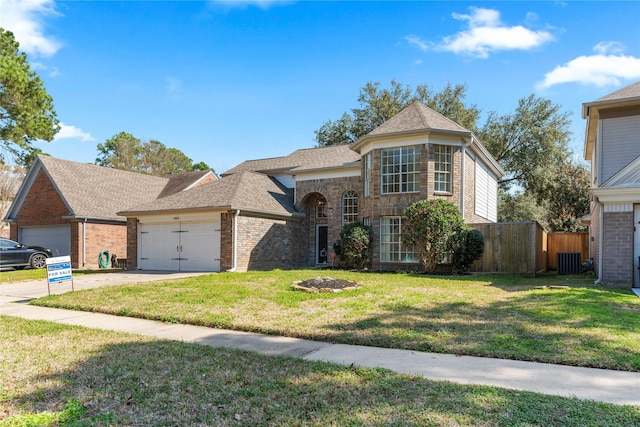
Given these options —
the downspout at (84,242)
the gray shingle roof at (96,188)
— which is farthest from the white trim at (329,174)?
the downspout at (84,242)

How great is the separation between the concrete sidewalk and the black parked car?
15611 mm

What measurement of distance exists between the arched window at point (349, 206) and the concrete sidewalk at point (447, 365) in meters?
13.4

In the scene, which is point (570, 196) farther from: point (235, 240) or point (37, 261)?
point (37, 261)

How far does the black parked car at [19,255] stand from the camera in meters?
18.4

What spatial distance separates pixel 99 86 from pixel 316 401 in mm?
16774

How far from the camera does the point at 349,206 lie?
19750mm

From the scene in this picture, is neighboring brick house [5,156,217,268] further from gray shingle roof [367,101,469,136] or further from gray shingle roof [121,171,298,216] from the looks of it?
gray shingle roof [367,101,469,136]

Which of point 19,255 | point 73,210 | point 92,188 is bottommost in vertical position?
point 19,255

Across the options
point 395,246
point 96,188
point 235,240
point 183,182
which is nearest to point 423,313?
point 395,246

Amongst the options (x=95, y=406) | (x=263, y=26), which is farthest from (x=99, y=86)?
(x=95, y=406)

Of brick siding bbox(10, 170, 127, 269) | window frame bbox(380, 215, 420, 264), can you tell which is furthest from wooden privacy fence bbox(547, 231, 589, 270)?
brick siding bbox(10, 170, 127, 269)

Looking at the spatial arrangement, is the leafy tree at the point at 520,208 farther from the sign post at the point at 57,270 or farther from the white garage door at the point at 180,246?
the sign post at the point at 57,270

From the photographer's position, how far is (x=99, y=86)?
53.0 ft

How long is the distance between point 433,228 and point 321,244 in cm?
754
